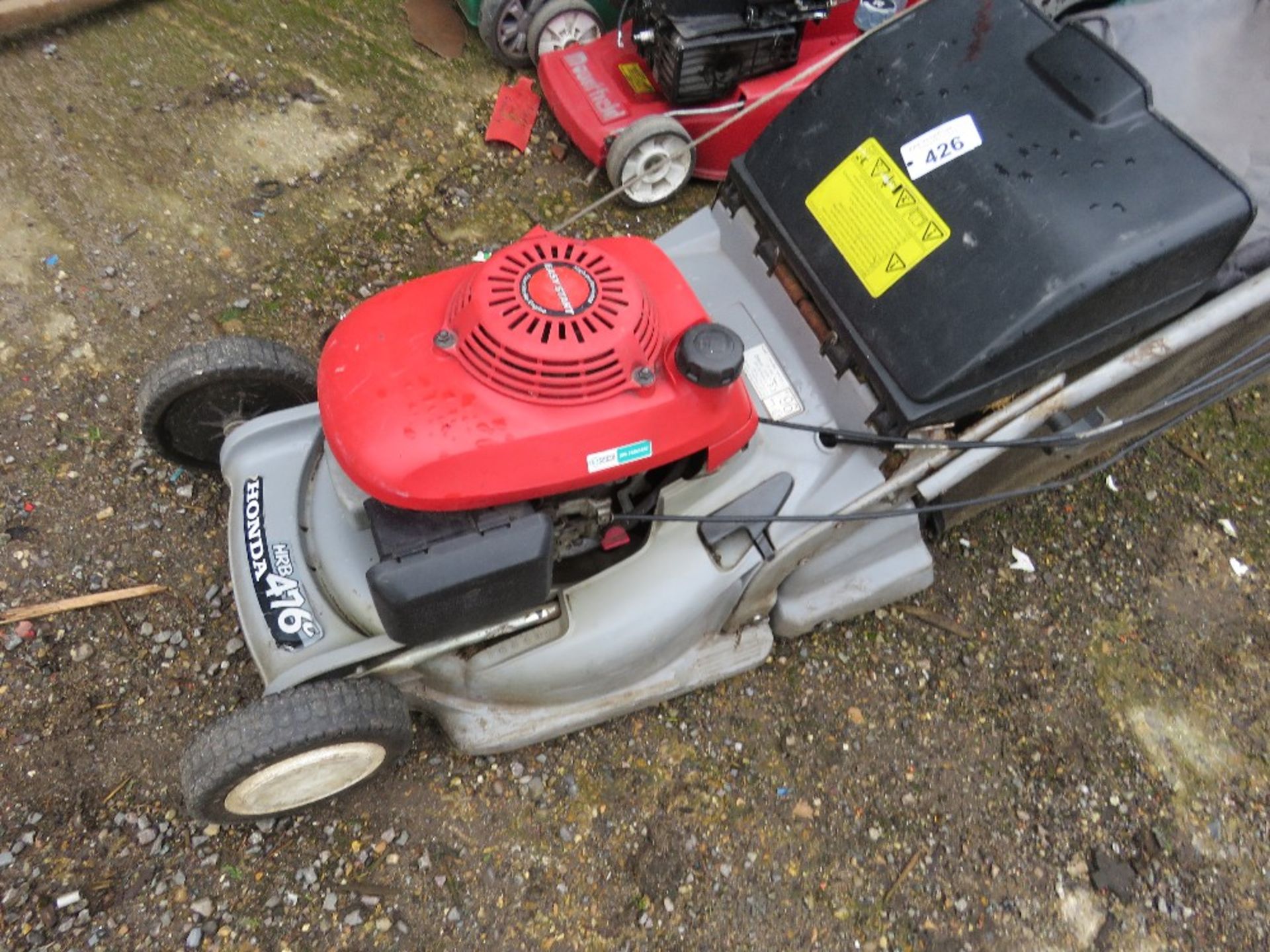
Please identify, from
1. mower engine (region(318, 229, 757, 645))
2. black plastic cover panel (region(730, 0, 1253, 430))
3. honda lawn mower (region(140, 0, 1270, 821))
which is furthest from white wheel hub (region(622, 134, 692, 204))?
mower engine (region(318, 229, 757, 645))

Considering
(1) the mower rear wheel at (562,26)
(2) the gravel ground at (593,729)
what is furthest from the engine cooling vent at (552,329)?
(1) the mower rear wheel at (562,26)

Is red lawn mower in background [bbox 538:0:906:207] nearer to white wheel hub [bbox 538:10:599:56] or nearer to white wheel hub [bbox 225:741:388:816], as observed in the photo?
white wheel hub [bbox 538:10:599:56]

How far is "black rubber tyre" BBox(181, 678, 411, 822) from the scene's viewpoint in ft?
4.97

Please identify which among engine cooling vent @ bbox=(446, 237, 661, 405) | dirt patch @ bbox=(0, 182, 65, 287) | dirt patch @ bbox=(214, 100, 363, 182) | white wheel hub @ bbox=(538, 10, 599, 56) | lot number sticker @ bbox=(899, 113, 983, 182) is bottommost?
white wheel hub @ bbox=(538, 10, 599, 56)

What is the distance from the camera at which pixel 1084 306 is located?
148 cm

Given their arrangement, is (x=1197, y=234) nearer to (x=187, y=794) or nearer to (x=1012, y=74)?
(x=1012, y=74)

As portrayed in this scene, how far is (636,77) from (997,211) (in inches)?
66.2

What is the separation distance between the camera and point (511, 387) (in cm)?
136

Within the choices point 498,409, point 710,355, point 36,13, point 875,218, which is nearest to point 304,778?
point 498,409

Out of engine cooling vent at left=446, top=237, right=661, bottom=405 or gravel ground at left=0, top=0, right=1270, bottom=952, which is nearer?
engine cooling vent at left=446, top=237, right=661, bottom=405

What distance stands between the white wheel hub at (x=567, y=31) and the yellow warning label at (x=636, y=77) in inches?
11.1

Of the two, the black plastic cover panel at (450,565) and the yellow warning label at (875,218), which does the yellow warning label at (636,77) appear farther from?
the black plastic cover panel at (450,565)

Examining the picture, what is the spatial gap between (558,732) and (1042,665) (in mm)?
1168

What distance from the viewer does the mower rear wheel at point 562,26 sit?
3.08 m
